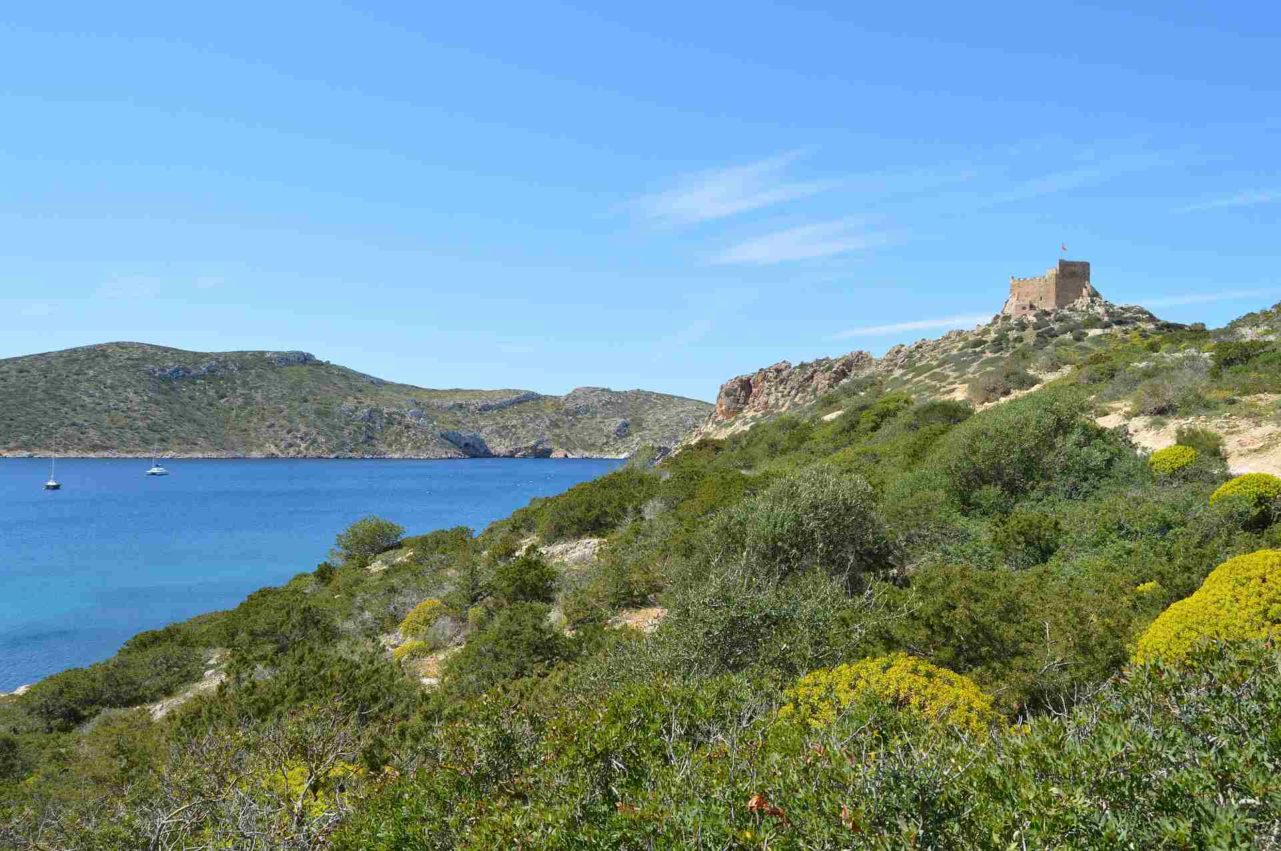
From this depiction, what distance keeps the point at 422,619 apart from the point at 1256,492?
18922 mm

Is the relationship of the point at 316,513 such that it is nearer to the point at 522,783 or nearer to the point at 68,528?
the point at 68,528

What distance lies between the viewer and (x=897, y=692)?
784 centimetres

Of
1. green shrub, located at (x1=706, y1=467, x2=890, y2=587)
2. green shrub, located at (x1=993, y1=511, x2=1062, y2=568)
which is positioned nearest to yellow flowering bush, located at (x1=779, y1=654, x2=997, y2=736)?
green shrub, located at (x1=706, y1=467, x2=890, y2=587)

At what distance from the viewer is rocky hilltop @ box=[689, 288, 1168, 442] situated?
41281 mm

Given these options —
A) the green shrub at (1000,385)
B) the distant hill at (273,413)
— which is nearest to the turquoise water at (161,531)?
the distant hill at (273,413)

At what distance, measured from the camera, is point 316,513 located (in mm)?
65188

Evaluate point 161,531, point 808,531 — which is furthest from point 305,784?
point 161,531

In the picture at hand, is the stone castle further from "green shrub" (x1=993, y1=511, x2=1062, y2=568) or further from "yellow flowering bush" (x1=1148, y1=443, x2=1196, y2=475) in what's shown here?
"green shrub" (x1=993, y1=511, x2=1062, y2=568)

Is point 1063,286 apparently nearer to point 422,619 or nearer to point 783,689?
point 422,619

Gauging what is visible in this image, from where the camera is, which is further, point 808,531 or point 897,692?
point 808,531

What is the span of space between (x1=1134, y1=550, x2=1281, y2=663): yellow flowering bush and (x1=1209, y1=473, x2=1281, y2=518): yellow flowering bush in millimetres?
5350

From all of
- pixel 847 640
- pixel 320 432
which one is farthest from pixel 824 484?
pixel 320 432

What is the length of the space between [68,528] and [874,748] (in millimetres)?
64929

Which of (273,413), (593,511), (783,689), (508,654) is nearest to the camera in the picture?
(783,689)
